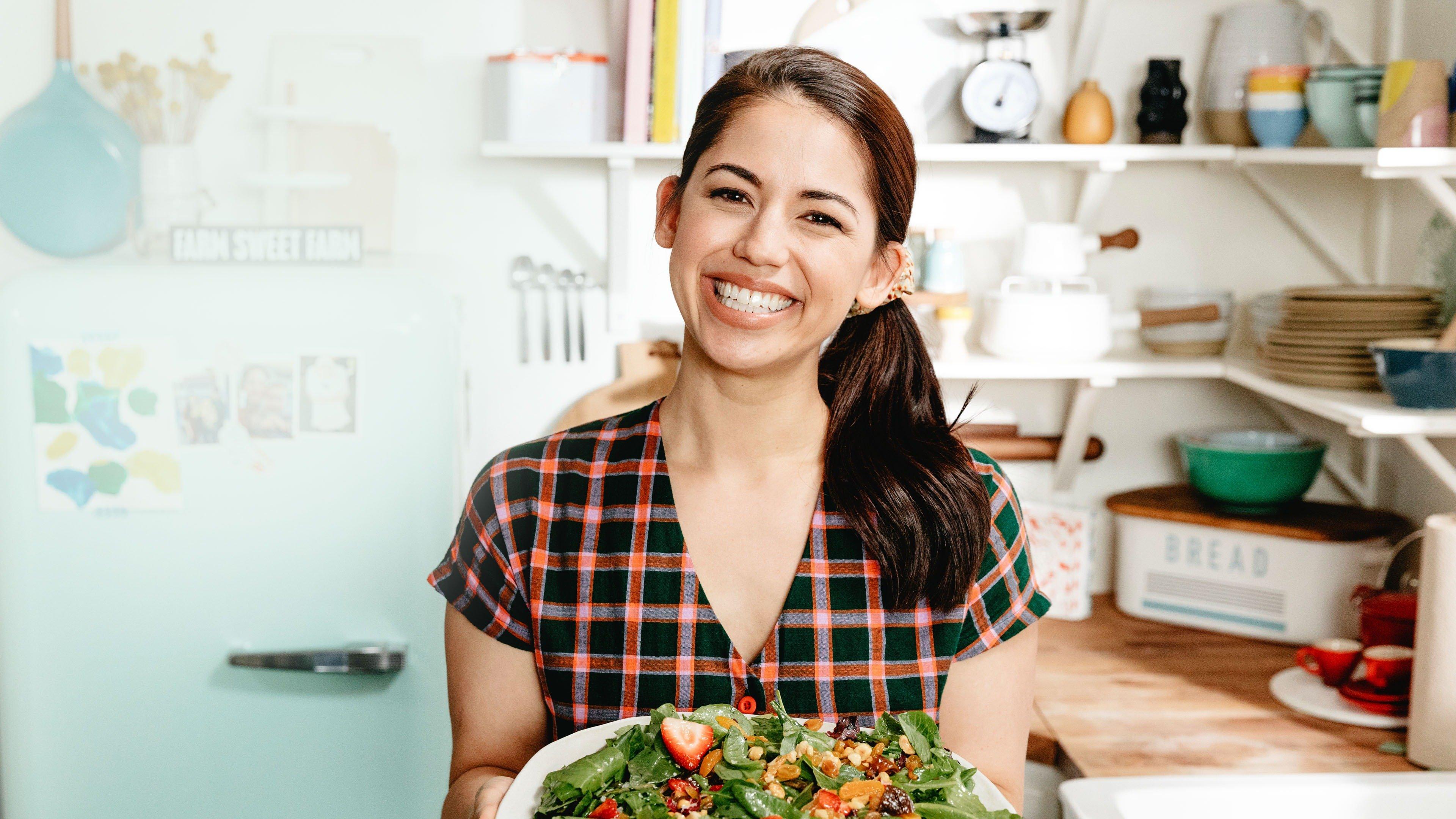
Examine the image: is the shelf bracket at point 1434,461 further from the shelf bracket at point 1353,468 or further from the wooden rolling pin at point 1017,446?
the wooden rolling pin at point 1017,446

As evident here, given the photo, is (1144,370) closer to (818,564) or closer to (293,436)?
(818,564)

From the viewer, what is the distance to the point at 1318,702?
1.82m

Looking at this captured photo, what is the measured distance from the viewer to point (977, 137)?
7.00 ft

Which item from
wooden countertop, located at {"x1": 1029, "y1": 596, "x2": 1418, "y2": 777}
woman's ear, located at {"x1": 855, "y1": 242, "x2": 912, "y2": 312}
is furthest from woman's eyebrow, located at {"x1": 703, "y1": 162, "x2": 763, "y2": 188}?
wooden countertop, located at {"x1": 1029, "y1": 596, "x2": 1418, "y2": 777}

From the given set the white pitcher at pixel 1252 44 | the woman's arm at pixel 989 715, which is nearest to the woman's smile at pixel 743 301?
the woman's arm at pixel 989 715

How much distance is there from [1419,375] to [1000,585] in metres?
0.81

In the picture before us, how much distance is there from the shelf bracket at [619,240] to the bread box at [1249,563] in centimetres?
98

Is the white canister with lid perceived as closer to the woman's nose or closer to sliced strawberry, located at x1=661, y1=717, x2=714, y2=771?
the woman's nose

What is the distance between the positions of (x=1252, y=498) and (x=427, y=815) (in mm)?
1465

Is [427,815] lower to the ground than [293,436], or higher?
lower

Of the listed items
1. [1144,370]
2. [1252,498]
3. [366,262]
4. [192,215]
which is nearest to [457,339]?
[366,262]

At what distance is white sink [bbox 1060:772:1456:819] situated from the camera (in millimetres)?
1465

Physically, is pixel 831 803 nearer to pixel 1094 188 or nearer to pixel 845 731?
pixel 845 731

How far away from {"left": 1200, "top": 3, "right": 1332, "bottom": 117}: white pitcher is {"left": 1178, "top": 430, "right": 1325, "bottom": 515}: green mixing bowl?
1.97ft
